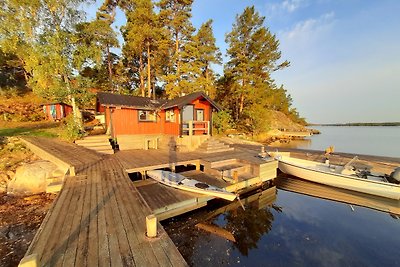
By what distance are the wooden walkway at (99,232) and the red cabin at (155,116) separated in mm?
7521

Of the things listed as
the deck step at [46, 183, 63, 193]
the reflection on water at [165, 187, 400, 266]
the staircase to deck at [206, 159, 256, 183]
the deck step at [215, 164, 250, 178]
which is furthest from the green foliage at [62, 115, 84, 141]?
the deck step at [215, 164, 250, 178]

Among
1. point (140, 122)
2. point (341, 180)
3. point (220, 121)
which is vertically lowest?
point (341, 180)

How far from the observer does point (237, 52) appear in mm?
28000

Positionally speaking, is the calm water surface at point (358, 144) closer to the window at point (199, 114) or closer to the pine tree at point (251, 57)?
the pine tree at point (251, 57)

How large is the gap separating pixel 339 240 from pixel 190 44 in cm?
2429

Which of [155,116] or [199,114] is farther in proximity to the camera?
[199,114]

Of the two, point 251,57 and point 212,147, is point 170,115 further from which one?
point 251,57

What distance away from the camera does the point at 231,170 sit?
10.5 meters

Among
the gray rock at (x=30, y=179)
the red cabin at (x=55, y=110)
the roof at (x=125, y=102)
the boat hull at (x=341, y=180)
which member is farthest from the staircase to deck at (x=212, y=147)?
the red cabin at (x=55, y=110)

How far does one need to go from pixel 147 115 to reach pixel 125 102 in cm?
201

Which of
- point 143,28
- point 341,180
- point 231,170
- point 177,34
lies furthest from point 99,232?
point 177,34

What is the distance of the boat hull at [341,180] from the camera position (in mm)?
9742

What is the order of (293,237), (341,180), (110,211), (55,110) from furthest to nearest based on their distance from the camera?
(55,110) → (341,180) → (293,237) → (110,211)

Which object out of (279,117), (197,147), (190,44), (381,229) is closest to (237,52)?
(190,44)
